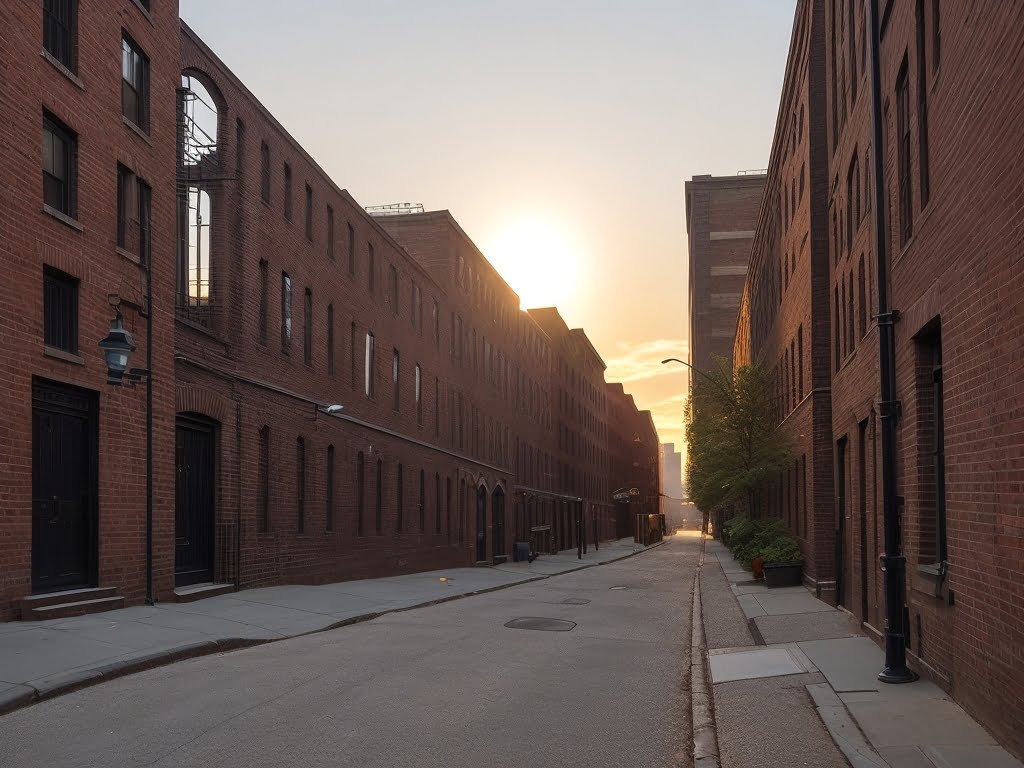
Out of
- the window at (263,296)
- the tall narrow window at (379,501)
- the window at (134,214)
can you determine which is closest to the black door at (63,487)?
the window at (134,214)

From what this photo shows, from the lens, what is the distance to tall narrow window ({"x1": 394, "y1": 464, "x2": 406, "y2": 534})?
33766 mm

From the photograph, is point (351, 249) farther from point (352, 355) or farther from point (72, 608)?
point (72, 608)

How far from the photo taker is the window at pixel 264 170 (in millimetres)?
23844

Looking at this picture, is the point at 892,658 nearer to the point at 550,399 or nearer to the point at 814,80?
the point at 814,80

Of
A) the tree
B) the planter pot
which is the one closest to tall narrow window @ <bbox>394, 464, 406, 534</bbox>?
the tree

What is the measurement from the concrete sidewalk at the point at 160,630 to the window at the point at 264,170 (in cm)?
875

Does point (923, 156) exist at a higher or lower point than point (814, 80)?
lower

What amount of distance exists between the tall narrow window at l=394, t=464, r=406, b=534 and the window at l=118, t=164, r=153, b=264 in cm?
1742

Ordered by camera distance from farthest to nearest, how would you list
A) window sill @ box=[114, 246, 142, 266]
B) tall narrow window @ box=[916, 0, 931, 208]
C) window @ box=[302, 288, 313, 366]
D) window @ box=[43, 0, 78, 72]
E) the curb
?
window @ box=[302, 288, 313, 366]
window sill @ box=[114, 246, 142, 266]
window @ box=[43, 0, 78, 72]
tall narrow window @ box=[916, 0, 931, 208]
the curb

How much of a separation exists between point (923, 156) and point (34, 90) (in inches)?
445

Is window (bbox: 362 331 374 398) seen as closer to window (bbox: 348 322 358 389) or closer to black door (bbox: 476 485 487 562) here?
window (bbox: 348 322 358 389)

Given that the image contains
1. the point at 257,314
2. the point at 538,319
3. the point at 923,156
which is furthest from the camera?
the point at 538,319

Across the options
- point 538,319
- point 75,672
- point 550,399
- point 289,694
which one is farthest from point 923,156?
point 538,319

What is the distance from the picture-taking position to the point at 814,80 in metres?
24.1
